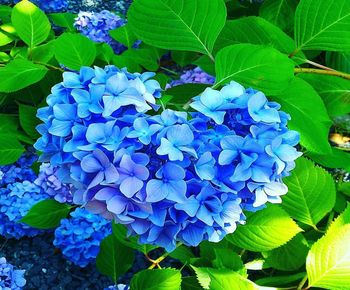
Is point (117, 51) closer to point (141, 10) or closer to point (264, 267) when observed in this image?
point (141, 10)

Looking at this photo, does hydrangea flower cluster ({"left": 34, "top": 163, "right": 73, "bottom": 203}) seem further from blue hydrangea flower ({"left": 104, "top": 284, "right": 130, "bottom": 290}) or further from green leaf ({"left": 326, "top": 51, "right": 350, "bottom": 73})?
green leaf ({"left": 326, "top": 51, "right": 350, "bottom": 73})

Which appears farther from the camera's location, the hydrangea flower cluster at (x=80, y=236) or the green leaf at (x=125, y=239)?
the hydrangea flower cluster at (x=80, y=236)

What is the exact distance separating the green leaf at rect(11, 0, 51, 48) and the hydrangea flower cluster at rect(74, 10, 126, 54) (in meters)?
0.28

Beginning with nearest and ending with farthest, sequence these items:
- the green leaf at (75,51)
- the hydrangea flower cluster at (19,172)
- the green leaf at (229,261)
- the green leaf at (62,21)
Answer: the green leaf at (229,261)
the green leaf at (75,51)
the hydrangea flower cluster at (19,172)
the green leaf at (62,21)

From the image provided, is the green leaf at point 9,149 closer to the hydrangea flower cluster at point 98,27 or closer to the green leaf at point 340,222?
the hydrangea flower cluster at point 98,27

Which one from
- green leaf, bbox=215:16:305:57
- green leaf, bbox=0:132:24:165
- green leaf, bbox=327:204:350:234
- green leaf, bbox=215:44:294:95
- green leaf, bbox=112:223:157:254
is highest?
green leaf, bbox=215:44:294:95

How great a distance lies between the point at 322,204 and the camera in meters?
1.39

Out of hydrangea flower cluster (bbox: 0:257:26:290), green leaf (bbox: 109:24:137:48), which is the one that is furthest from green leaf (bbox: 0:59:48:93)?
hydrangea flower cluster (bbox: 0:257:26:290)

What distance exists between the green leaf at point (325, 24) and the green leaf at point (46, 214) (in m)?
0.77

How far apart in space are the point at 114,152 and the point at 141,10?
1.93ft

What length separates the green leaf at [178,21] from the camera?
4.44 ft

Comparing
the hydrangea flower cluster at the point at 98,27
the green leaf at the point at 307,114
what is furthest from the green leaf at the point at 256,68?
the hydrangea flower cluster at the point at 98,27

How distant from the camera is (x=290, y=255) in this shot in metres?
1.45

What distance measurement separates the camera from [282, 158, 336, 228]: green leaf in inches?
53.5
